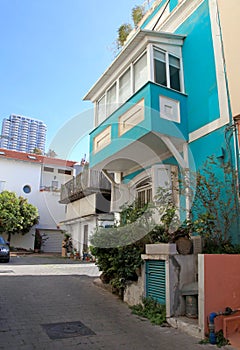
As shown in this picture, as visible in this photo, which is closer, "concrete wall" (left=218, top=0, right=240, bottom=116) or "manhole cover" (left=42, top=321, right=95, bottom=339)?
"manhole cover" (left=42, top=321, right=95, bottom=339)

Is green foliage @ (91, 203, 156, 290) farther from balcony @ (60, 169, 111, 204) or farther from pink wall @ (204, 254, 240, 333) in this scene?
balcony @ (60, 169, 111, 204)

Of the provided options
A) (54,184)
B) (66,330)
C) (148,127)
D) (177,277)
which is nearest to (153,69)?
(148,127)

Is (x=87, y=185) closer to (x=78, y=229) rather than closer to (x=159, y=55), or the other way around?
(x=78, y=229)

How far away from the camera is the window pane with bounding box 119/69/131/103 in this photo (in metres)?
8.91

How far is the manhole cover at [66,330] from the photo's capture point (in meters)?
4.39

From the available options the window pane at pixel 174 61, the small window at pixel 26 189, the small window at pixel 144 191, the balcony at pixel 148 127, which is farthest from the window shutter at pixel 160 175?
the small window at pixel 26 189

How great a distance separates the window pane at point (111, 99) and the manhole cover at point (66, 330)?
6807 millimetres

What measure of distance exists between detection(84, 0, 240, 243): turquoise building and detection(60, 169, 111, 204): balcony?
7.03 m

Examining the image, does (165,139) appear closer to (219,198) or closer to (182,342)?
(219,198)

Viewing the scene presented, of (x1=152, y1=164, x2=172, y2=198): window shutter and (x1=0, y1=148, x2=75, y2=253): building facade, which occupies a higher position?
(x1=0, y1=148, x2=75, y2=253): building facade

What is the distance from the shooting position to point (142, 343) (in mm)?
4176

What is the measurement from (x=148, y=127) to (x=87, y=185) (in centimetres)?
1075

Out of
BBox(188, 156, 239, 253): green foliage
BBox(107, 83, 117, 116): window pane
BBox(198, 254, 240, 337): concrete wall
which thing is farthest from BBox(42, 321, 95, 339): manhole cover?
BBox(107, 83, 117, 116): window pane

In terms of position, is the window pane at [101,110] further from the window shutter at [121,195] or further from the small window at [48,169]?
the small window at [48,169]
